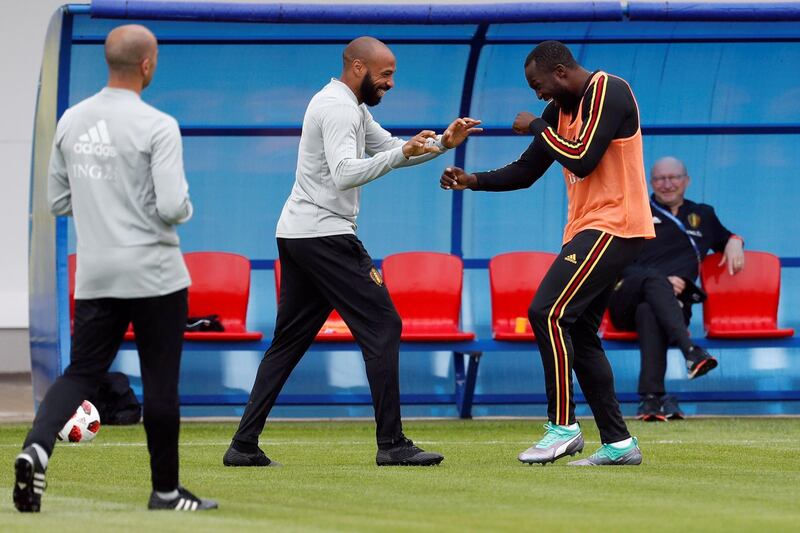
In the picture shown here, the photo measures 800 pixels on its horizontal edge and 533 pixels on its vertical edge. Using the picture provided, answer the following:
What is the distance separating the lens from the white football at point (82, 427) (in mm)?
8961

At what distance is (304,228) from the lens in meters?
7.50

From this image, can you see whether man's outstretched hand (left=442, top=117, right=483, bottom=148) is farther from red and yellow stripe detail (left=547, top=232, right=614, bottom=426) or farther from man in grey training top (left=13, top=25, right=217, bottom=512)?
man in grey training top (left=13, top=25, right=217, bottom=512)

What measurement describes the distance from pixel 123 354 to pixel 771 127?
5302 mm

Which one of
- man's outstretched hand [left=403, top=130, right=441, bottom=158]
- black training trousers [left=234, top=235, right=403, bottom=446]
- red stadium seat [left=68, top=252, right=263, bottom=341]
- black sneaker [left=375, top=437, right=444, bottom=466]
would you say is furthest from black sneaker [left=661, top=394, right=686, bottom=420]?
man's outstretched hand [left=403, top=130, right=441, bottom=158]

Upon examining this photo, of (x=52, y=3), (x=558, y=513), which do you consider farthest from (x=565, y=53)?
(x=52, y=3)

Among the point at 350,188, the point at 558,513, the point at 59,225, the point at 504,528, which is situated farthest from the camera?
the point at 59,225

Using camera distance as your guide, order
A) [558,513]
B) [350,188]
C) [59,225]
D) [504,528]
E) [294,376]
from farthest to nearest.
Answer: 1. [294,376]
2. [59,225]
3. [350,188]
4. [558,513]
5. [504,528]

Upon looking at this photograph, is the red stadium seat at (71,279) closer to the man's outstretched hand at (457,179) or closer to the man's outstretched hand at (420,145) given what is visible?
the man's outstretched hand at (457,179)

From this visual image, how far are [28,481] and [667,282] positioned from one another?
6.83 m

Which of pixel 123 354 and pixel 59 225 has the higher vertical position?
pixel 59 225

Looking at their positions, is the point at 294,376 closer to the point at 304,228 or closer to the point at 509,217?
the point at 509,217

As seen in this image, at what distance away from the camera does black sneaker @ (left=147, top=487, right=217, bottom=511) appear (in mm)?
5699

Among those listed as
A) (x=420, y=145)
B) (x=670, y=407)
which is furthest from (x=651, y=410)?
(x=420, y=145)

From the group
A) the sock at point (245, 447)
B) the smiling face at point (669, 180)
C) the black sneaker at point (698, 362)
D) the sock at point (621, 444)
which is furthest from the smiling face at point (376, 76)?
the smiling face at point (669, 180)
